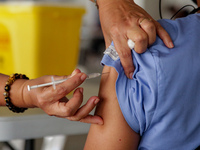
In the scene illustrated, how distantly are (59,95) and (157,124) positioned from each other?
287 mm

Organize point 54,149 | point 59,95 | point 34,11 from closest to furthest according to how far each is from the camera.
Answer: point 59,95, point 34,11, point 54,149

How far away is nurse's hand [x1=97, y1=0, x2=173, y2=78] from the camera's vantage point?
77cm

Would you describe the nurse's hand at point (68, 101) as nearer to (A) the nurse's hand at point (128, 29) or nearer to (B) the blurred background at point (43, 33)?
(A) the nurse's hand at point (128, 29)

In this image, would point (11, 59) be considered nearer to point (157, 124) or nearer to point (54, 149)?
point (54, 149)

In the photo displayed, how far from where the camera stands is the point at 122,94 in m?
0.78

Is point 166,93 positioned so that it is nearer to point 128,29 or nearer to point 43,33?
point 128,29

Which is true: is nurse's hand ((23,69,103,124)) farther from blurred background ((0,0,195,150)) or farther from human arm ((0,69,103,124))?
blurred background ((0,0,195,150))

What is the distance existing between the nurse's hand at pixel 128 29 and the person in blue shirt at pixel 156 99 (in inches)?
0.8

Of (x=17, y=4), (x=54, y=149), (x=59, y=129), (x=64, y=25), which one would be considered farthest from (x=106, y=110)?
(x=54, y=149)

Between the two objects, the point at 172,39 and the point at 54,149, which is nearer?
the point at 172,39

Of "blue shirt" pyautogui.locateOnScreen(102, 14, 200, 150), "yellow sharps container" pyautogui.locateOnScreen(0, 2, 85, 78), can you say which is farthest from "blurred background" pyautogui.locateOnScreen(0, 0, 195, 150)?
"blue shirt" pyautogui.locateOnScreen(102, 14, 200, 150)

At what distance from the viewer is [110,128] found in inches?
31.8

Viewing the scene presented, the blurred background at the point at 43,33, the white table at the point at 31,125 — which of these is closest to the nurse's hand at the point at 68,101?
the white table at the point at 31,125

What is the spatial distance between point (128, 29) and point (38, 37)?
0.87m
